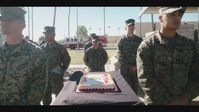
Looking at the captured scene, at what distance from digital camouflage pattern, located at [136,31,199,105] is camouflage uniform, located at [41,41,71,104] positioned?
Answer: 2452mm

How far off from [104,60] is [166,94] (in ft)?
11.2

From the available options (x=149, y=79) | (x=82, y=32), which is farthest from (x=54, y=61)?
(x=82, y=32)

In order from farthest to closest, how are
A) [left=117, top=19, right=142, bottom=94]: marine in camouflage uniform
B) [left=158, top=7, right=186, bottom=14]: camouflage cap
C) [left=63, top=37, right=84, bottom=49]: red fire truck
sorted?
[left=63, top=37, right=84, bottom=49]: red fire truck < [left=117, top=19, right=142, bottom=94]: marine in camouflage uniform < [left=158, top=7, right=186, bottom=14]: camouflage cap

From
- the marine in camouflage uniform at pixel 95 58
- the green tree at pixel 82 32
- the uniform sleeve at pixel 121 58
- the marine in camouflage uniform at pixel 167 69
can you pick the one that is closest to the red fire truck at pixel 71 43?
the green tree at pixel 82 32

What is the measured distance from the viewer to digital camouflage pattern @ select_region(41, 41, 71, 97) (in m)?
4.36

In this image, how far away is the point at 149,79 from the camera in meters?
2.13

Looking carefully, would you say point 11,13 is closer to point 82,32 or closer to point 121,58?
point 121,58

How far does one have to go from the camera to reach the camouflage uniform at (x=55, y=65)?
4352 mm

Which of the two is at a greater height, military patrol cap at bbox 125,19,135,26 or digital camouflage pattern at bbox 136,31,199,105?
military patrol cap at bbox 125,19,135,26

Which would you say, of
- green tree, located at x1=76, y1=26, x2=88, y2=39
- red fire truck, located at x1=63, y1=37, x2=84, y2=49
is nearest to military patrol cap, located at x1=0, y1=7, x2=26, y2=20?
red fire truck, located at x1=63, y1=37, x2=84, y2=49

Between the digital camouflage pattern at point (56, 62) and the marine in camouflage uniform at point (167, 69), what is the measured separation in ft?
8.03

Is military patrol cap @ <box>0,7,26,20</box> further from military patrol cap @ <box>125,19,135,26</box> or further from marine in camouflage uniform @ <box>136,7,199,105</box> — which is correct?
A: military patrol cap @ <box>125,19,135,26</box>
